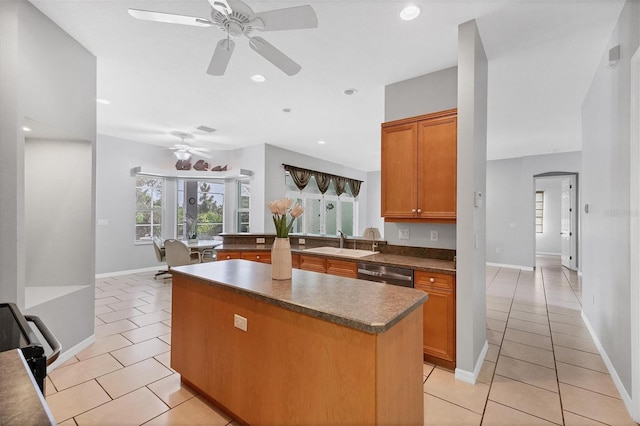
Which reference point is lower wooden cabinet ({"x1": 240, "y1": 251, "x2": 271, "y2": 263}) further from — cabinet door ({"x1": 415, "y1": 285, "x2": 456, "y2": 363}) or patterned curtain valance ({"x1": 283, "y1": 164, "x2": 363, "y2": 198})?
patterned curtain valance ({"x1": 283, "y1": 164, "x2": 363, "y2": 198})

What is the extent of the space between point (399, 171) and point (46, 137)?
11.5ft

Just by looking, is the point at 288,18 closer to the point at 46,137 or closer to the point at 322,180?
the point at 46,137

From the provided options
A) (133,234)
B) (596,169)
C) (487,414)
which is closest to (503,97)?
(596,169)

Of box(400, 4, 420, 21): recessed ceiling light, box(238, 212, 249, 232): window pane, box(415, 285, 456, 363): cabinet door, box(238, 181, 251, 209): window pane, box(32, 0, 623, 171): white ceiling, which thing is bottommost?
box(415, 285, 456, 363): cabinet door

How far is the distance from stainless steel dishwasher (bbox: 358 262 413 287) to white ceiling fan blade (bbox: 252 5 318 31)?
211cm

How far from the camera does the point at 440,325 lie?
2562mm

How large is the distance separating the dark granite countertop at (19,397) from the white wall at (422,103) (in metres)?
3.12

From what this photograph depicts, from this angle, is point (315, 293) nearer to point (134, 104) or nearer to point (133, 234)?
point (134, 104)

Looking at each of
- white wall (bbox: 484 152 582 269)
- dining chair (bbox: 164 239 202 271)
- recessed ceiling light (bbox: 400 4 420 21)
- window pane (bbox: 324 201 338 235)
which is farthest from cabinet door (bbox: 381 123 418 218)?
white wall (bbox: 484 152 582 269)

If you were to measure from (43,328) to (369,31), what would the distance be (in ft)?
9.64

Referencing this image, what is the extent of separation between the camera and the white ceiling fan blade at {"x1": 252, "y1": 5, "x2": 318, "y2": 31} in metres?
1.70

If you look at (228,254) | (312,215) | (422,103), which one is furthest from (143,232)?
(422,103)

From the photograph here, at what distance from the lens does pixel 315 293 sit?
1654 millimetres

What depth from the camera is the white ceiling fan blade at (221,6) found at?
1.62m
